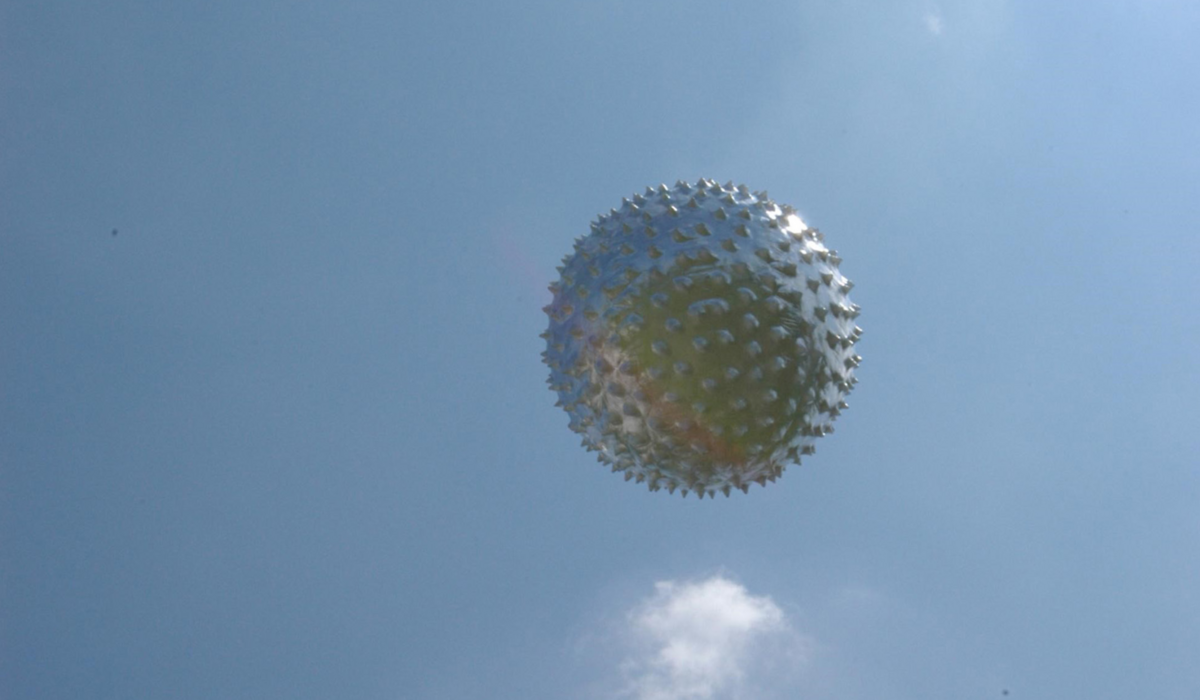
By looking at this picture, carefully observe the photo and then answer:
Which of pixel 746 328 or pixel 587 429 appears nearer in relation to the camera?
pixel 746 328

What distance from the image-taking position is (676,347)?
10.6 metres

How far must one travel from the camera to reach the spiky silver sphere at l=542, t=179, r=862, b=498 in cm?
1063

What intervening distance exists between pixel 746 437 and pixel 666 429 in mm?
940

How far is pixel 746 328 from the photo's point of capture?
10641mm

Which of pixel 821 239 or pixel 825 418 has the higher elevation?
pixel 821 239

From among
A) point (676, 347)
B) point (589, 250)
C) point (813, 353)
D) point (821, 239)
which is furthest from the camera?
point (821, 239)

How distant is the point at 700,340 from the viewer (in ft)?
34.4

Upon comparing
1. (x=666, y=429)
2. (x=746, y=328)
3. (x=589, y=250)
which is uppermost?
(x=589, y=250)

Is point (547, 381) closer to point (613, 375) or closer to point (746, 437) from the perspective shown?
point (613, 375)

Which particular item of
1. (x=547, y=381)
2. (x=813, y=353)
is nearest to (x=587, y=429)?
(x=547, y=381)

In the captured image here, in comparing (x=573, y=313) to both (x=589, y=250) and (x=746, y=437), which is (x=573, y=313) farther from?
(x=746, y=437)

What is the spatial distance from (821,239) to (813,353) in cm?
234

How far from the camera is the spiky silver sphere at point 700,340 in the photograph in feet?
34.9

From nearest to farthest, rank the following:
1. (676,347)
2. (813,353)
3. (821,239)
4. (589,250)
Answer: (676,347)
(813,353)
(589,250)
(821,239)
